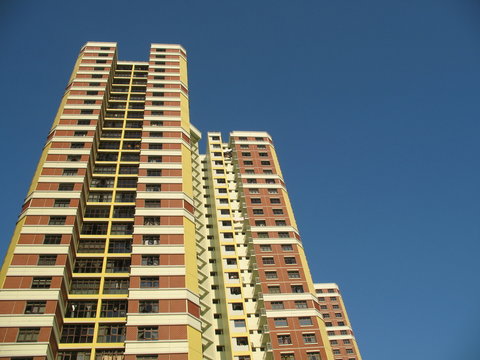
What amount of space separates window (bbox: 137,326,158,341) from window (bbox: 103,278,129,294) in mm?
5346

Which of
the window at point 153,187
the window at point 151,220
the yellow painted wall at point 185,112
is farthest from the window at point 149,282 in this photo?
the yellow painted wall at point 185,112

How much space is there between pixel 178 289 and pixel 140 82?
124 ft

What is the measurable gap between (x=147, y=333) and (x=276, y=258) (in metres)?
25.6

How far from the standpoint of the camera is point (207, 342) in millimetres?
48156

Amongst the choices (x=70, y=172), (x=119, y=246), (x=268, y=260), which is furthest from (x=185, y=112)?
(x=268, y=260)

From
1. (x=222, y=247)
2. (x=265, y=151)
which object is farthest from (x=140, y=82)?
(x=222, y=247)

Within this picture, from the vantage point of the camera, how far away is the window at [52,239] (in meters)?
40.3

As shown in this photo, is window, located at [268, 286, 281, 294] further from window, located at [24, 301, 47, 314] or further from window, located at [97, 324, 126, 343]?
window, located at [24, 301, 47, 314]

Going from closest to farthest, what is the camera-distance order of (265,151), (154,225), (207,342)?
(154,225), (207,342), (265,151)

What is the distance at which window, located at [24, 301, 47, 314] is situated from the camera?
35.2m

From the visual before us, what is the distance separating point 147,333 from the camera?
35750mm

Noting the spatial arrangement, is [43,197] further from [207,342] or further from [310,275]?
[310,275]

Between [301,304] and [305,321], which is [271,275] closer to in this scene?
[301,304]

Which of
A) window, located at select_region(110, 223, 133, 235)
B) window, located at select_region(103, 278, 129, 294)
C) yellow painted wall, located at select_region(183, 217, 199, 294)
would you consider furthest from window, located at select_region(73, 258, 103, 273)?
yellow painted wall, located at select_region(183, 217, 199, 294)
